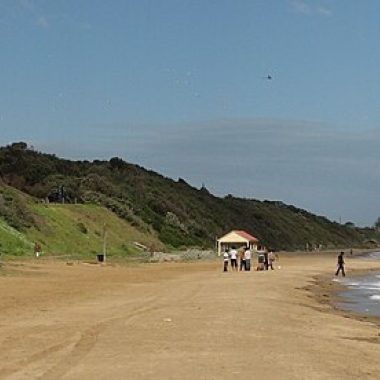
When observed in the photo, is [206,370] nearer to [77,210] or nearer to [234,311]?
[234,311]

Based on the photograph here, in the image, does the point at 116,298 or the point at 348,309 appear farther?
the point at 348,309

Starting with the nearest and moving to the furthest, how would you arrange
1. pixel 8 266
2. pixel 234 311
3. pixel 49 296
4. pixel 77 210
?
pixel 234 311, pixel 49 296, pixel 8 266, pixel 77 210

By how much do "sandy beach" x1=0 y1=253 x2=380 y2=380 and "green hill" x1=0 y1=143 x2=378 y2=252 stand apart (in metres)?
39.0

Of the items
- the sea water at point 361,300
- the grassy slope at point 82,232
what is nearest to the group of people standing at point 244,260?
the sea water at point 361,300

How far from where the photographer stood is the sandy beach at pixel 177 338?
11.1 meters

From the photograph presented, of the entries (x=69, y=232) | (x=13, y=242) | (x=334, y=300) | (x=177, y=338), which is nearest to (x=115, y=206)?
(x=69, y=232)

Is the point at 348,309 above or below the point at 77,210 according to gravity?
below

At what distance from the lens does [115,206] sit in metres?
92.4

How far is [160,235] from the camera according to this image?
94.2 m

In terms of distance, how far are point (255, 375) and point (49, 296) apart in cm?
1556

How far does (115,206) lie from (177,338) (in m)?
78.6

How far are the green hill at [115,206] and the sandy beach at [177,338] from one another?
1534 inches

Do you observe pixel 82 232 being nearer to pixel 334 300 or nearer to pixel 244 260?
pixel 244 260

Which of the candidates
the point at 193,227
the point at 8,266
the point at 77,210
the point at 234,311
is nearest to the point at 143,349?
the point at 234,311
